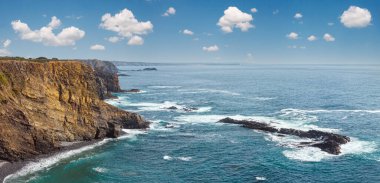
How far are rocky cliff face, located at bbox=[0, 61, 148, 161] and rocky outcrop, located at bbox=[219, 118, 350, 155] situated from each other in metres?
30.1

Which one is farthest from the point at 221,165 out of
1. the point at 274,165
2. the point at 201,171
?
the point at 274,165

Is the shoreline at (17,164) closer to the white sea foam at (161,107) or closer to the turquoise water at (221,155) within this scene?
the turquoise water at (221,155)

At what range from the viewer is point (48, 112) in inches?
3214

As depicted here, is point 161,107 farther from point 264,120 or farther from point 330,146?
point 330,146

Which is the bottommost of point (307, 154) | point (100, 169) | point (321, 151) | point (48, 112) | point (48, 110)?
point (100, 169)

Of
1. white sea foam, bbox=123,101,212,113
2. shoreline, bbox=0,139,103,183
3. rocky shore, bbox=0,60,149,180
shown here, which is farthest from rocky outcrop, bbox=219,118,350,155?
shoreline, bbox=0,139,103,183

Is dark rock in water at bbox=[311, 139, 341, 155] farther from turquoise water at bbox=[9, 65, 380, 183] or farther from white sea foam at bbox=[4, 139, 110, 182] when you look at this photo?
white sea foam at bbox=[4, 139, 110, 182]

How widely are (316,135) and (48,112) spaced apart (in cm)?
5867

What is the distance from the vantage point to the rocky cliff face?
2891 inches

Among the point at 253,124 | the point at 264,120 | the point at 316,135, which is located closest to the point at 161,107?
the point at 264,120

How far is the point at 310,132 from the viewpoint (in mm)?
95250

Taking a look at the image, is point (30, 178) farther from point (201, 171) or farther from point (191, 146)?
point (191, 146)

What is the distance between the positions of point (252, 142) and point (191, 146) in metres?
13.9

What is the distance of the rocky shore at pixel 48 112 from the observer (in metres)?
73.2
